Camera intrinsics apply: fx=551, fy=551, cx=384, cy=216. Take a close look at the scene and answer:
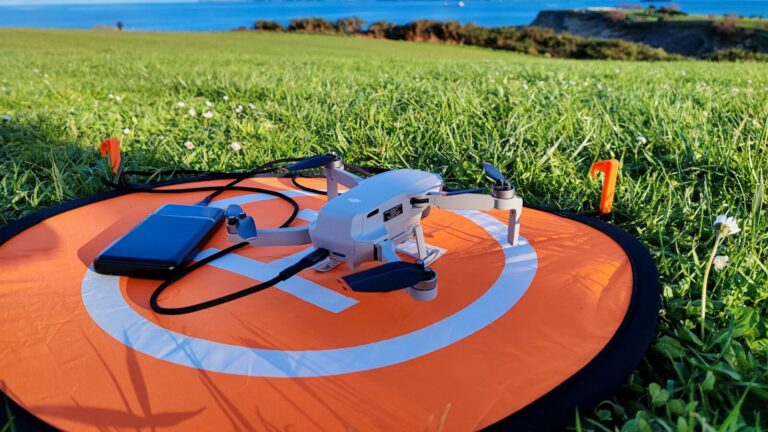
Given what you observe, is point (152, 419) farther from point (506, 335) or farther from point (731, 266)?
point (731, 266)

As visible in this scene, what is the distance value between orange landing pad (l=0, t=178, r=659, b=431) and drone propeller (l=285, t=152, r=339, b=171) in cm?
26

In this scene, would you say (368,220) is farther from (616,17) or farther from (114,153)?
(616,17)

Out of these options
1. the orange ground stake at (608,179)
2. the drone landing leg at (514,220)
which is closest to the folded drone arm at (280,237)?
the drone landing leg at (514,220)

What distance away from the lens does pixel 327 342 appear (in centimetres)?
129

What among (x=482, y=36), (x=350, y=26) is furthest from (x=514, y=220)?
(x=350, y=26)

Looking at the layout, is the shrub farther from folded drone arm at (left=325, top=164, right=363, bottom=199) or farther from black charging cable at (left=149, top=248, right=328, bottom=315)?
black charging cable at (left=149, top=248, right=328, bottom=315)

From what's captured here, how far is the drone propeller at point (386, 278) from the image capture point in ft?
3.85

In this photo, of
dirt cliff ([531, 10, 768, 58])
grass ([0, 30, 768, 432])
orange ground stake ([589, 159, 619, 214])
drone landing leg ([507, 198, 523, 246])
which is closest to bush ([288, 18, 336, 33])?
dirt cliff ([531, 10, 768, 58])

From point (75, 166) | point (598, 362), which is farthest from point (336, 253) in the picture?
point (75, 166)

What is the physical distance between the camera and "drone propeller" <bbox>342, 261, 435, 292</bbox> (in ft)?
3.85

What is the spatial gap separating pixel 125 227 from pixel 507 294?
137cm

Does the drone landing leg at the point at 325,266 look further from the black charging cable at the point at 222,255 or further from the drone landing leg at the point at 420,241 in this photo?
the drone landing leg at the point at 420,241

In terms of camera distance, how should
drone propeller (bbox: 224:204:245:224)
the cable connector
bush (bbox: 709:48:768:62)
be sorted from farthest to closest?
bush (bbox: 709:48:768:62) → drone propeller (bbox: 224:204:245:224) → the cable connector

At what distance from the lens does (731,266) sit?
1.66 m
